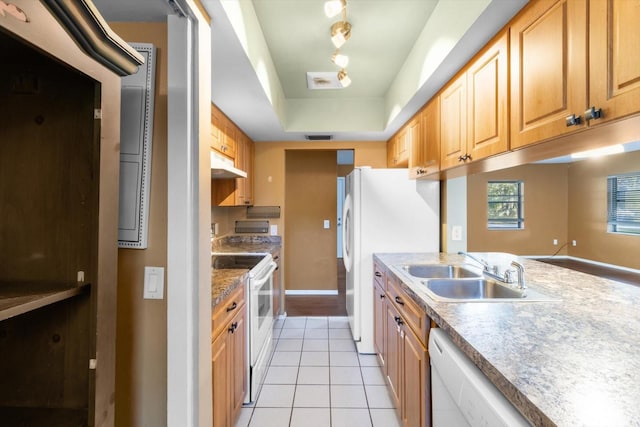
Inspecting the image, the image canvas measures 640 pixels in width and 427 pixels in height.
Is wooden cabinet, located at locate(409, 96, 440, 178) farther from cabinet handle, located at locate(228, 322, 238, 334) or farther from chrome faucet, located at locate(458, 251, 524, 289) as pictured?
cabinet handle, located at locate(228, 322, 238, 334)

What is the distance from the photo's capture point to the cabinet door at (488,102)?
1.32 metres

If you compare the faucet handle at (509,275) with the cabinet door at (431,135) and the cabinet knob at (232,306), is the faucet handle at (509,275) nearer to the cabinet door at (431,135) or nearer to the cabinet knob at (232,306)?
the cabinet door at (431,135)

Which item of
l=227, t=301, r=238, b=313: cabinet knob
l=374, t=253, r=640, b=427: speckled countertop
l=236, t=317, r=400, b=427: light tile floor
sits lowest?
l=236, t=317, r=400, b=427: light tile floor

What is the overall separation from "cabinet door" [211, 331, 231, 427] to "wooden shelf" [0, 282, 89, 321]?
2.43 feet

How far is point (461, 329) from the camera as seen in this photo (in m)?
0.97

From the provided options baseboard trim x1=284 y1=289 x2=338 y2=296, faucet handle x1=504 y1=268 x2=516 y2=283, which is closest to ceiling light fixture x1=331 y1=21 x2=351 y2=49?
faucet handle x1=504 y1=268 x2=516 y2=283

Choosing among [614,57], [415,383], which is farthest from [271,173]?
[614,57]

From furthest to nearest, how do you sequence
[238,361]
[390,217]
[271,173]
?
[271,173] < [390,217] < [238,361]

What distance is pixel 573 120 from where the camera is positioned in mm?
945

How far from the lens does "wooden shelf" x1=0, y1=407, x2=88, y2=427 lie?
2.46 ft

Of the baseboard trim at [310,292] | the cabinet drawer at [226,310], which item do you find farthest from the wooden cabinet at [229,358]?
the baseboard trim at [310,292]

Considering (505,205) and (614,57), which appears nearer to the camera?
(614,57)

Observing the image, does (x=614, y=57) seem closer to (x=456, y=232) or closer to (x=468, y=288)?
(x=468, y=288)

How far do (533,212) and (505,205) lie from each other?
19 centimetres
